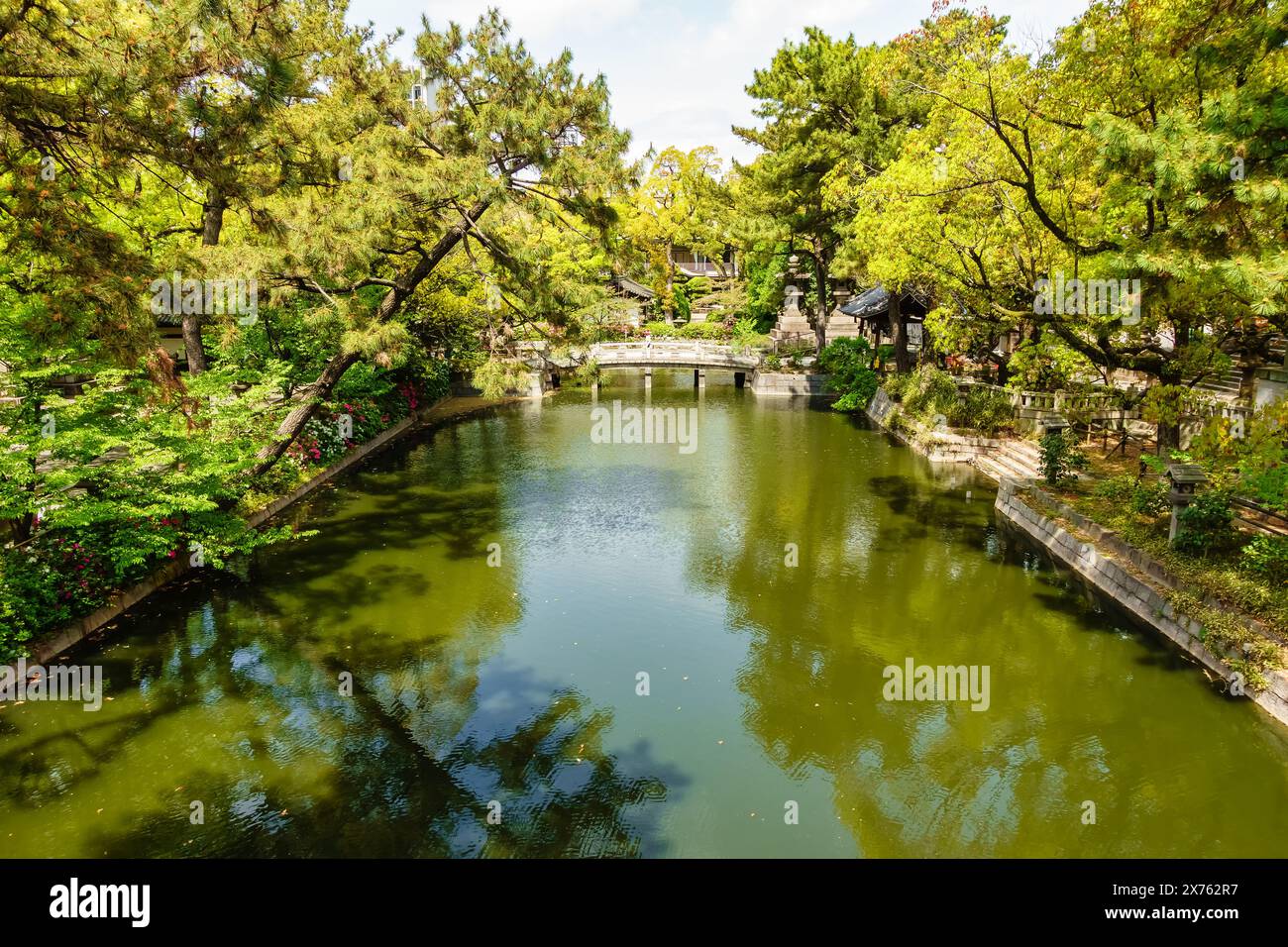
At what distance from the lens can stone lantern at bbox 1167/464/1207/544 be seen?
440 inches

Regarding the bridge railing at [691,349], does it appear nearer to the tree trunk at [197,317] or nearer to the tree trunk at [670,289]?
the tree trunk at [670,289]

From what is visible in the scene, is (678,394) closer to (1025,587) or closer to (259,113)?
(1025,587)

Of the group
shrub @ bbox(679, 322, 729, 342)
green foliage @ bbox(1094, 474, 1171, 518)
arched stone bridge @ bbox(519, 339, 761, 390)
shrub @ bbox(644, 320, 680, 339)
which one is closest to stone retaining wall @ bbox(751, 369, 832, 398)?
arched stone bridge @ bbox(519, 339, 761, 390)

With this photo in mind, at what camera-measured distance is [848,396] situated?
98.7 ft

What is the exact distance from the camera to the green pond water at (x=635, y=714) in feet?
23.9

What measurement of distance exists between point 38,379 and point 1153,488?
17990 mm

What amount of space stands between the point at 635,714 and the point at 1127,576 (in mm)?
8536

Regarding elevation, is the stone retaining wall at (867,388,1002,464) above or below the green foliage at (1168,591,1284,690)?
above

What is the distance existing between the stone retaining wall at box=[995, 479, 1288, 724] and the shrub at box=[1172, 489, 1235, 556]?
607mm

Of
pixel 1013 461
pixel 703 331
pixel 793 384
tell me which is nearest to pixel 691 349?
pixel 793 384

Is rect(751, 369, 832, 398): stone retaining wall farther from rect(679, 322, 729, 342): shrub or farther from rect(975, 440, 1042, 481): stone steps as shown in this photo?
rect(975, 440, 1042, 481): stone steps

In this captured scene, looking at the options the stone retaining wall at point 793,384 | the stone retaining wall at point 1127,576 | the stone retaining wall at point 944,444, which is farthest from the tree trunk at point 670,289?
the stone retaining wall at point 1127,576

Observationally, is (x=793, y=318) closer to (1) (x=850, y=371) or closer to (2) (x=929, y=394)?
(1) (x=850, y=371)

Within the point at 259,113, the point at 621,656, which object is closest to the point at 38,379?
the point at 259,113
